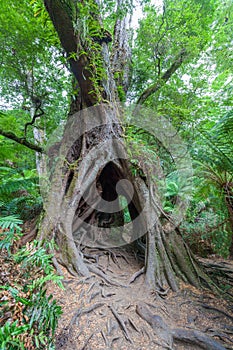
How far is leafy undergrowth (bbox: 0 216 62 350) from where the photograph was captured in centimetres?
104

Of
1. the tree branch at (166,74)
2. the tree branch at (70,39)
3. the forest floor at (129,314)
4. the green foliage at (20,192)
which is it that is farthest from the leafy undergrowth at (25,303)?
the tree branch at (166,74)

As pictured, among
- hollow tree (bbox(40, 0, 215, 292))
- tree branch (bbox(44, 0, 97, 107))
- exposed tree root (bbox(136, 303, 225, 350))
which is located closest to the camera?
exposed tree root (bbox(136, 303, 225, 350))

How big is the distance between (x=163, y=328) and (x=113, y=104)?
4.10 metres

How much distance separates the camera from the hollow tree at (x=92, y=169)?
2.96 metres

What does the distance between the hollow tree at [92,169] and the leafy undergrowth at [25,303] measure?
5.59ft

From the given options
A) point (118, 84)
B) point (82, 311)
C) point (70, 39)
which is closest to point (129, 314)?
point (82, 311)

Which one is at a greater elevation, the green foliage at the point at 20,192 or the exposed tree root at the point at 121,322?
the green foliage at the point at 20,192

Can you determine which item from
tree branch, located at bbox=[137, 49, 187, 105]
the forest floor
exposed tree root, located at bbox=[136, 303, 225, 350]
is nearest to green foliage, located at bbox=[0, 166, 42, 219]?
the forest floor

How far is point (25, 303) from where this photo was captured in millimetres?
1169

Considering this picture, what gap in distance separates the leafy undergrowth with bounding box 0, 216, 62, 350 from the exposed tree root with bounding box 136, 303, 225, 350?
1447 mm

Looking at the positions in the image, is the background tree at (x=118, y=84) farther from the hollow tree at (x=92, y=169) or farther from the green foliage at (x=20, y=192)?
the green foliage at (x=20, y=192)

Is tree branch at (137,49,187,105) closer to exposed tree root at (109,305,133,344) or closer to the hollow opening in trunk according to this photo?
the hollow opening in trunk

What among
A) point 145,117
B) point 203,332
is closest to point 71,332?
point 203,332

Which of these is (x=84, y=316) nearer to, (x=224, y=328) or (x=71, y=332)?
(x=71, y=332)
